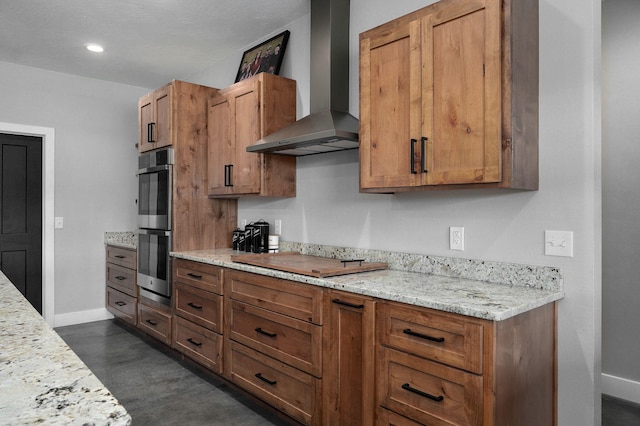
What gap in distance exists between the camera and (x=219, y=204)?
393cm

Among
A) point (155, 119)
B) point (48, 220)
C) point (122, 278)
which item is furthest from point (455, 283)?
point (48, 220)

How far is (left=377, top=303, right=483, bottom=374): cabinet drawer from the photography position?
1587 mm

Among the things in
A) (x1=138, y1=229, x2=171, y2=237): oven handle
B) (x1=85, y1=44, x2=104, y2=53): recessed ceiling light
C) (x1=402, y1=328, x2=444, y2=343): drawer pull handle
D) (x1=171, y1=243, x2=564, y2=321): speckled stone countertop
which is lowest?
(x1=402, y1=328, x2=444, y2=343): drawer pull handle

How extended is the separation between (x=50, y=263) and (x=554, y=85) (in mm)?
4868

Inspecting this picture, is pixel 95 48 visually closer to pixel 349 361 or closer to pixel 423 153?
pixel 423 153

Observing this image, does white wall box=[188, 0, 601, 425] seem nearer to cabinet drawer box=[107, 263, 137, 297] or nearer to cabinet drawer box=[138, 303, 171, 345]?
cabinet drawer box=[138, 303, 171, 345]

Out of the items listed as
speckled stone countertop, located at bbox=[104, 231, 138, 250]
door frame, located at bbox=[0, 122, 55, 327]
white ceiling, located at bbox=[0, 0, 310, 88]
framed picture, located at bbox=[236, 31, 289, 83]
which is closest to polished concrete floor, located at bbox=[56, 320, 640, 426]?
door frame, located at bbox=[0, 122, 55, 327]

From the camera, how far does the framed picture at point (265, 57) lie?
11.5 feet

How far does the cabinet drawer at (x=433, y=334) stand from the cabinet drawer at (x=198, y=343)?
5.01ft

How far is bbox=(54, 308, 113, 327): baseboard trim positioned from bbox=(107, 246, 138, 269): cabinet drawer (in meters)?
0.61

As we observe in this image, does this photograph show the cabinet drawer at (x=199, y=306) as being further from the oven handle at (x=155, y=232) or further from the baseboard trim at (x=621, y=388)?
the baseboard trim at (x=621, y=388)

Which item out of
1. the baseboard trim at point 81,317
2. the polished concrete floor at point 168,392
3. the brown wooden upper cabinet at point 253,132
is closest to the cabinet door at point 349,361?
the polished concrete floor at point 168,392

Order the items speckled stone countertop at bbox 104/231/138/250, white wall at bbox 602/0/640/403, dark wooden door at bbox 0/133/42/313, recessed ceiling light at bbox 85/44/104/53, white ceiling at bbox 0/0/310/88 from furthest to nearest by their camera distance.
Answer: speckled stone countertop at bbox 104/231/138/250, dark wooden door at bbox 0/133/42/313, recessed ceiling light at bbox 85/44/104/53, white ceiling at bbox 0/0/310/88, white wall at bbox 602/0/640/403

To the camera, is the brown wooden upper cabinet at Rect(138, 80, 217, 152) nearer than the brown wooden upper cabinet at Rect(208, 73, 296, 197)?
No
